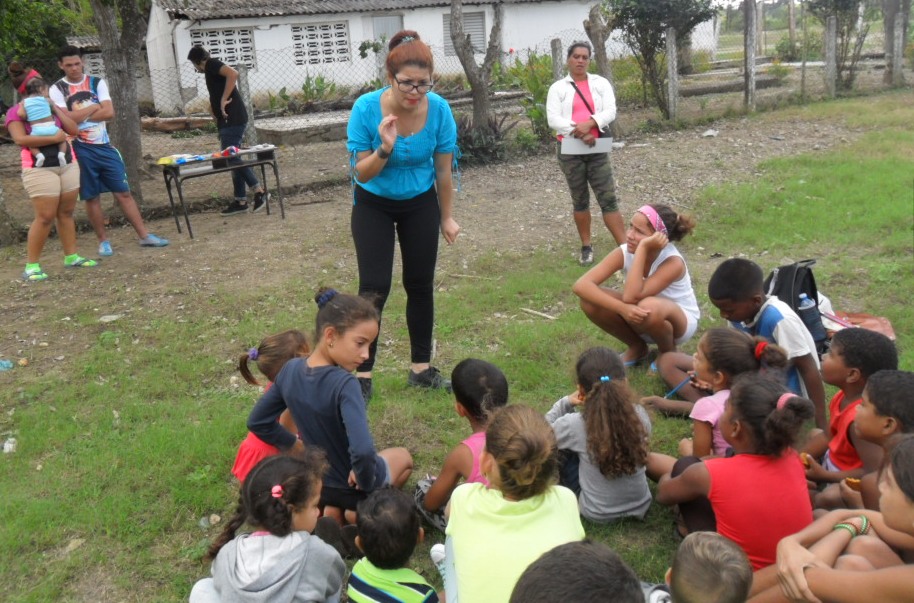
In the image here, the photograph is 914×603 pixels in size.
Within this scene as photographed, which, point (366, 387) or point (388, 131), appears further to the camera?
point (366, 387)

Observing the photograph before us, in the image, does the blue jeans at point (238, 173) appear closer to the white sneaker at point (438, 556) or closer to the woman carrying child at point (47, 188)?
the woman carrying child at point (47, 188)

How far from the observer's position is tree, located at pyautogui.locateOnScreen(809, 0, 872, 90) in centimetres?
1421

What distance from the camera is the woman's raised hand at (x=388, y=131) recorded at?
378 centimetres

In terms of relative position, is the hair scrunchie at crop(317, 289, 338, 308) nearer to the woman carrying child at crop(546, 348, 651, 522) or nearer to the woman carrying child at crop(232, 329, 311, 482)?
the woman carrying child at crop(232, 329, 311, 482)

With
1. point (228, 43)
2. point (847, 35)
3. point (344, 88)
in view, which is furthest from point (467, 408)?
point (228, 43)

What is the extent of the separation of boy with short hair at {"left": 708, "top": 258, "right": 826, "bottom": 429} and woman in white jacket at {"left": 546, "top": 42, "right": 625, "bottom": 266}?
2689mm

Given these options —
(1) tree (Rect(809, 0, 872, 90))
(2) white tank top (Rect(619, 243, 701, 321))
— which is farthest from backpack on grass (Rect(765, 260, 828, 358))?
(1) tree (Rect(809, 0, 872, 90))

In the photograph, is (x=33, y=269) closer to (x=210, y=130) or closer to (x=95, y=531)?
(x=95, y=531)

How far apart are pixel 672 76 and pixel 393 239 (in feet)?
30.7

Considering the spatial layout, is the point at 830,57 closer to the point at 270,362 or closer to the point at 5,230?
the point at 5,230

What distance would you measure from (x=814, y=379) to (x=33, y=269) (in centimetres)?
598

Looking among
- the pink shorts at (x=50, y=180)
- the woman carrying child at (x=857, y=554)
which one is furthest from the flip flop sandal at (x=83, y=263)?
the woman carrying child at (x=857, y=554)

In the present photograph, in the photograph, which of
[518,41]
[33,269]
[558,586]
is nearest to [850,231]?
[558,586]

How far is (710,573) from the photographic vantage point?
80.9 inches
